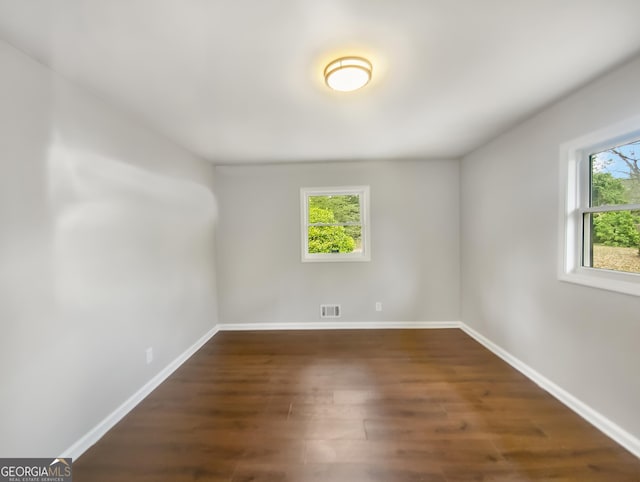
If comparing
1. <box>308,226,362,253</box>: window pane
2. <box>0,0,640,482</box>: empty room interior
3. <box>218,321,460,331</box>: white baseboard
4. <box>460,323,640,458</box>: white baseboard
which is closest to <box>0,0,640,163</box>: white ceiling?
<box>0,0,640,482</box>: empty room interior

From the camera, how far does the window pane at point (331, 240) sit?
3.83 metres

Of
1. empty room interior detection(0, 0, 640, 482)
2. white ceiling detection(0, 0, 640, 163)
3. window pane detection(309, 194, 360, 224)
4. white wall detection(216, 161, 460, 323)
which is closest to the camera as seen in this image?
white ceiling detection(0, 0, 640, 163)

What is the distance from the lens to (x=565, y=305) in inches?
81.4

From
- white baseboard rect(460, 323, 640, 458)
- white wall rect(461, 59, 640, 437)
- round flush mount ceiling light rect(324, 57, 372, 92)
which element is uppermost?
round flush mount ceiling light rect(324, 57, 372, 92)

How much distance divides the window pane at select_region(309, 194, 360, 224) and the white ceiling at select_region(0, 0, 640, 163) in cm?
150

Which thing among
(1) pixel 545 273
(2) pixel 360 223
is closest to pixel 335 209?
(2) pixel 360 223

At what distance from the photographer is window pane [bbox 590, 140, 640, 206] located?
1.72 metres

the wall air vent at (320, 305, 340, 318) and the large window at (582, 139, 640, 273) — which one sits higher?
the large window at (582, 139, 640, 273)

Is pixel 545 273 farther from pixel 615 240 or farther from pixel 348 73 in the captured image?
pixel 348 73

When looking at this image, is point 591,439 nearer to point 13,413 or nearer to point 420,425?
point 420,425

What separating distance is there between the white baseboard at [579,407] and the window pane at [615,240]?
3.34 feet

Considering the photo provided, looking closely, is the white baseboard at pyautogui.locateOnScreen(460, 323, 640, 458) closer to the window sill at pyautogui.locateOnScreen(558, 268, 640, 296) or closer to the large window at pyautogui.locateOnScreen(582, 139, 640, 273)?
the window sill at pyautogui.locateOnScreen(558, 268, 640, 296)

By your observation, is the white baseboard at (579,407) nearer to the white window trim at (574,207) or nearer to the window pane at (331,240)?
the white window trim at (574,207)

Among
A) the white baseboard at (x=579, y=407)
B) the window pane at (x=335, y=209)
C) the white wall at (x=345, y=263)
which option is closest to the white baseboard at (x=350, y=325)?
the white wall at (x=345, y=263)
